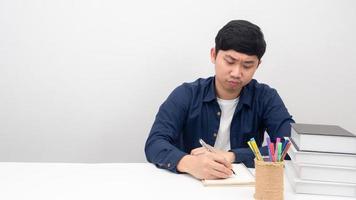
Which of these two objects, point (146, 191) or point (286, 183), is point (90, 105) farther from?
point (286, 183)

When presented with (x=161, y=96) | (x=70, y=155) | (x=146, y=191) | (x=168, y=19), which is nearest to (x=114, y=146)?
(x=70, y=155)

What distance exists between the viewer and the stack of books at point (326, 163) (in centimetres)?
99

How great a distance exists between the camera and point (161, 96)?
76.0 inches

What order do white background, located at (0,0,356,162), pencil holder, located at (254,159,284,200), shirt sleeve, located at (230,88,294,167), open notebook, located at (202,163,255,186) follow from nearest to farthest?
pencil holder, located at (254,159,284,200) < open notebook, located at (202,163,255,186) < shirt sleeve, located at (230,88,294,167) < white background, located at (0,0,356,162)

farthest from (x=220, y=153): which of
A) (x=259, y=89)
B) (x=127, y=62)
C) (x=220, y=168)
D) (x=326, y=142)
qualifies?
(x=127, y=62)

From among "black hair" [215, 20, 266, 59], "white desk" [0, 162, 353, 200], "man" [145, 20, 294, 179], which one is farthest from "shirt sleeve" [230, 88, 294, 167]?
"white desk" [0, 162, 353, 200]

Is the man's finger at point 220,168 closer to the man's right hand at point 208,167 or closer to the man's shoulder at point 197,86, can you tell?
the man's right hand at point 208,167

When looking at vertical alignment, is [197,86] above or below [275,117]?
above

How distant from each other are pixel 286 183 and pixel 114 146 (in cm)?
107

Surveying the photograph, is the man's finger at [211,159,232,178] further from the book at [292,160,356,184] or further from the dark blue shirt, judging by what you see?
the dark blue shirt

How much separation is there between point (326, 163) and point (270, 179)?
0.62 feet

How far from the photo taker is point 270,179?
92cm

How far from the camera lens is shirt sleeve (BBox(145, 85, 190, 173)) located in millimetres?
1235

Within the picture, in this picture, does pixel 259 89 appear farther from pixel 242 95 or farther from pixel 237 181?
pixel 237 181
